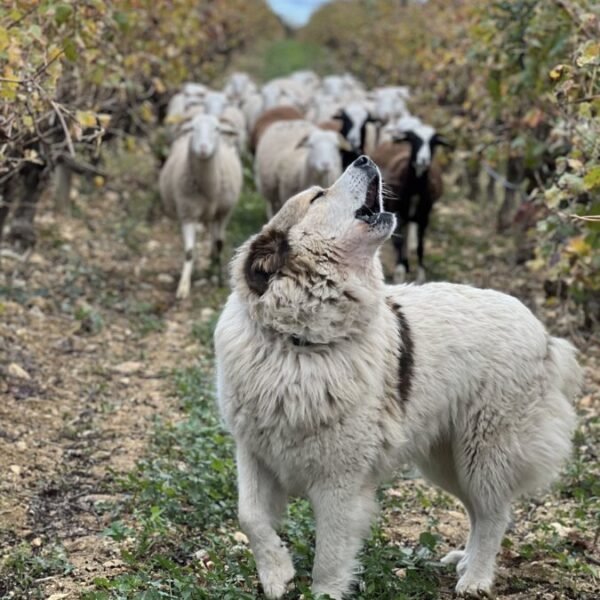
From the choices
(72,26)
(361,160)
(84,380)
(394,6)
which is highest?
(394,6)

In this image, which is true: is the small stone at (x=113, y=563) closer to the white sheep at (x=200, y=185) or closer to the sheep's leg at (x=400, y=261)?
the white sheep at (x=200, y=185)

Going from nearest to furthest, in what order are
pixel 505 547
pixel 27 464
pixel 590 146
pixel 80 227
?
pixel 505 547 → pixel 27 464 → pixel 590 146 → pixel 80 227

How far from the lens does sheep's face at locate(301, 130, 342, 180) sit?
34.3ft

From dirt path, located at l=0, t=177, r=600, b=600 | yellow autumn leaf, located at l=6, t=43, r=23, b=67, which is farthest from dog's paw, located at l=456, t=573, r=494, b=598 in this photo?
yellow autumn leaf, located at l=6, t=43, r=23, b=67

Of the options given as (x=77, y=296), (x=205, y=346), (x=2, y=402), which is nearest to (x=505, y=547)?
(x=2, y=402)

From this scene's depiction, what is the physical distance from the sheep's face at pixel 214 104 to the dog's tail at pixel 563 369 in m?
10.9

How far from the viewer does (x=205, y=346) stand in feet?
24.9

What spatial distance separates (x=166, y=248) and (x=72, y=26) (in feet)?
17.1

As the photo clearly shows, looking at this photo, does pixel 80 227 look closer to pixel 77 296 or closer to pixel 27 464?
pixel 77 296

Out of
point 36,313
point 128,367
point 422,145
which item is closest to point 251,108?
point 422,145

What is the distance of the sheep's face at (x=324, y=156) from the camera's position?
1047 centimetres

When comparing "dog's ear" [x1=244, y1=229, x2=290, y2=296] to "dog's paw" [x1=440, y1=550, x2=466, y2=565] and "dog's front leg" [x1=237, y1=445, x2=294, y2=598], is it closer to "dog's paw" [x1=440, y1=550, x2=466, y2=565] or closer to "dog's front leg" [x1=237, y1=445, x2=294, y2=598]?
"dog's front leg" [x1=237, y1=445, x2=294, y2=598]

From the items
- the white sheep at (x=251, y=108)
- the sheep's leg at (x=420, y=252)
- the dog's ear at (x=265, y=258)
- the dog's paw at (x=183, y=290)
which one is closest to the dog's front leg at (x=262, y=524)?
the dog's ear at (x=265, y=258)

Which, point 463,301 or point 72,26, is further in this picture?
point 72,26
